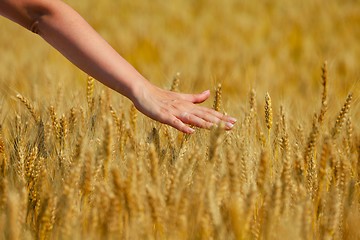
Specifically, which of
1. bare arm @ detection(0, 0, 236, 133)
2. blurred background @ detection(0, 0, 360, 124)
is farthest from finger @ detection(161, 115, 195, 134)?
blurred background @ detection(0, 0, 360, 124)

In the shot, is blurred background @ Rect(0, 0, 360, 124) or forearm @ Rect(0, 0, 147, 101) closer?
forearm @ Rect(0, 0, 147, 101)

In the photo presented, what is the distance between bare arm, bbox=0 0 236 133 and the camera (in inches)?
52.7

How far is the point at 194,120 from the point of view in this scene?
4.46 ft

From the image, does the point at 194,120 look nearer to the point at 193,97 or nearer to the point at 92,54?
the point at 193,97

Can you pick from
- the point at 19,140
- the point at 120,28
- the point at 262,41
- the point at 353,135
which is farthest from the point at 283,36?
the point at 19,140

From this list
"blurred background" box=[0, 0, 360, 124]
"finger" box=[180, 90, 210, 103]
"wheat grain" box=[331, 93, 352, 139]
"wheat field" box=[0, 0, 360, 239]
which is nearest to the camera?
"wheat field" box=[0, 0, 360, 239]

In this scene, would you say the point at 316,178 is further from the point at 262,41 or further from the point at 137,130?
the point at 262,41

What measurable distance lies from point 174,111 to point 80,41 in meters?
0.23

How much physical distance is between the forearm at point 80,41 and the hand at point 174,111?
28 millimetres

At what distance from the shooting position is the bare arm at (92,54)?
1.34 meters

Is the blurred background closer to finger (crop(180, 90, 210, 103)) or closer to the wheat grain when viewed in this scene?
finger (crop(180, 90, 210, 103))

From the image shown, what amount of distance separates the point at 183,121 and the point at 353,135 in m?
0.36

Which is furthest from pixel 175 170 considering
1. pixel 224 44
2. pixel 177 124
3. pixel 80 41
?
pixel 224 44

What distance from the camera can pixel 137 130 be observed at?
153 centimetres
